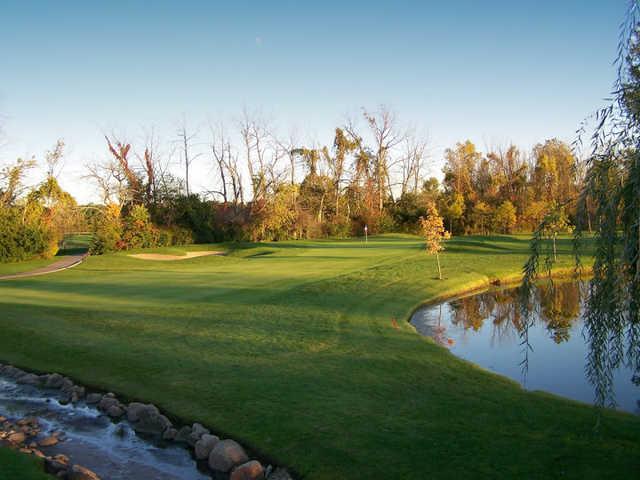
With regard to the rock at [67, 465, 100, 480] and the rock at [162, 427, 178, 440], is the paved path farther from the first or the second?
the rock at [67, 465, 100, 480]

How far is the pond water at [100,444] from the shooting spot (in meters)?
7.17

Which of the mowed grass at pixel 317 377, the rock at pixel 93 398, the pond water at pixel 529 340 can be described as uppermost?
the mowed grass at pixel 317 377

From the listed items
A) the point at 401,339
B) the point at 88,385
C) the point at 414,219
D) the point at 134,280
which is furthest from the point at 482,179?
the point at 88,385

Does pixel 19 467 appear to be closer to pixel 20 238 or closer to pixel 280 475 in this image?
pixel 280 475

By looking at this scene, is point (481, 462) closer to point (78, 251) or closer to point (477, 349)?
point (477, 349)

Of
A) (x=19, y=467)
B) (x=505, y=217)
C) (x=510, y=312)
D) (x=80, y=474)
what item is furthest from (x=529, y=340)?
(x=505, y=217)

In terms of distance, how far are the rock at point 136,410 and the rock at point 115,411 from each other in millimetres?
235

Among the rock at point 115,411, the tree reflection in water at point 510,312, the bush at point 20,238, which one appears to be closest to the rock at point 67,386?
the rock at point 115,411

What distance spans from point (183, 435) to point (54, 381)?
4209 mm

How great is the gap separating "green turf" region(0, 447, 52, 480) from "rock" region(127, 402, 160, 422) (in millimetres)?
2027

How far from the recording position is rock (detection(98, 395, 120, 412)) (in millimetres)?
9133

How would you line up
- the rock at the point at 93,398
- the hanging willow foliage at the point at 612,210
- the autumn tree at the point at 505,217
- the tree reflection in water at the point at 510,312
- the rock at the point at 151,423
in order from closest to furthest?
1. the hanging willow foliage at the point at 612,210
2. the rock at the point at 151,423
3. the rock at the point at 93,398
4. the tree reflection in water at the point at 510,312
5. the autumn tree at the point at 505,217

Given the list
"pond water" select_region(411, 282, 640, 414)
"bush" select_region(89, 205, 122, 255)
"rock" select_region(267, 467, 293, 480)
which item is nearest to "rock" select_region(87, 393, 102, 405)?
"rock" select_region(267, 467, 293, 480)

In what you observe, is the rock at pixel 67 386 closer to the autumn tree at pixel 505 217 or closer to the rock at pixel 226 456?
the rock at pixel 226 456
